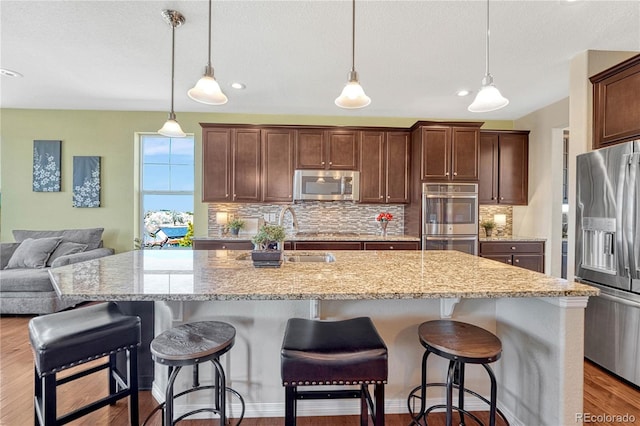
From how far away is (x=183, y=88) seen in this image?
3.40 m

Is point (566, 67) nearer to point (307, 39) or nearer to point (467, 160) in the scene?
point (467, 160)

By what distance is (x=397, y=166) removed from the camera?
13.7ft

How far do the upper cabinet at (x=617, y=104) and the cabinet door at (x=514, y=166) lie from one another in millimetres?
1743

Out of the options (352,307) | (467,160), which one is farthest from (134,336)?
(467,160)

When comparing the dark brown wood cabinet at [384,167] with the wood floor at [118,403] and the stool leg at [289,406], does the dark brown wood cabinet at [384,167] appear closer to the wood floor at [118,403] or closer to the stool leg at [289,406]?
the wood floor at [118,403]

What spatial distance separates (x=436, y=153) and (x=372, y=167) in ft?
2.79

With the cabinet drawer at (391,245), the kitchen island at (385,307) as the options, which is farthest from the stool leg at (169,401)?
the cabinet drawer at (391,245)

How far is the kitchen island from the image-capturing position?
1.29 metres

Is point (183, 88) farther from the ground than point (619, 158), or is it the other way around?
point (183, 88)

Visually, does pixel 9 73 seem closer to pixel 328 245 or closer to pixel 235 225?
pixel 235 225

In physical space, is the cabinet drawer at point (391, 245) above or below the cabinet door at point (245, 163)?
below

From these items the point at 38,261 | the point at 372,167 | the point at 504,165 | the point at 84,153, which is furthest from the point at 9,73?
the point at 504,165

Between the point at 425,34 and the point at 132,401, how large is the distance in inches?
125

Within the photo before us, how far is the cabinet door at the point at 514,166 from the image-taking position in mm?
4289
